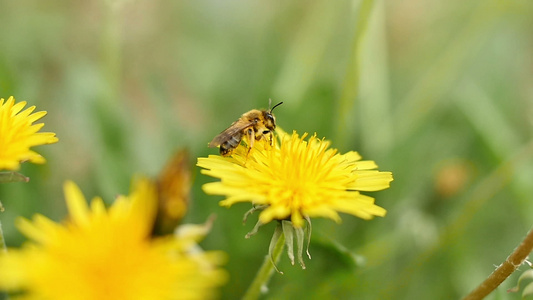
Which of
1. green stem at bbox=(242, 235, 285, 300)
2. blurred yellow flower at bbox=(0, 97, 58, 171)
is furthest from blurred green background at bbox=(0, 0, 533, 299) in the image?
blurred yellow flower at bbox=(0, 97, 58, 171)

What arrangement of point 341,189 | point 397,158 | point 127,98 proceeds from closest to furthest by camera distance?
point 341,189, point 397,158, point 127,98

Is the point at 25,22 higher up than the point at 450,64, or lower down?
higher up

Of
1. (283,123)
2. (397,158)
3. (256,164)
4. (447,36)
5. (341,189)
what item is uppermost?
(447,36)

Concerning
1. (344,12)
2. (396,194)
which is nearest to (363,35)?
(396,194)

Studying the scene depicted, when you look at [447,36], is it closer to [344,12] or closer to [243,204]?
[344,12]

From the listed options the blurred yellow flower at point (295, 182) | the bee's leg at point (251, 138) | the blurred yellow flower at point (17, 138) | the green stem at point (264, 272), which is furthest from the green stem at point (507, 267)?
A: the blurred yellow flower at point (17, 138)

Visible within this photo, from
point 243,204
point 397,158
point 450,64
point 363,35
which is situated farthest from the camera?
point 450,64

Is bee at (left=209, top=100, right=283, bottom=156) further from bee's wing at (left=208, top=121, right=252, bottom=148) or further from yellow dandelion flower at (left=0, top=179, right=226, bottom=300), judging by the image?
yellow dandelion flower at (left=0, top=179, right=226, bottom=300)
